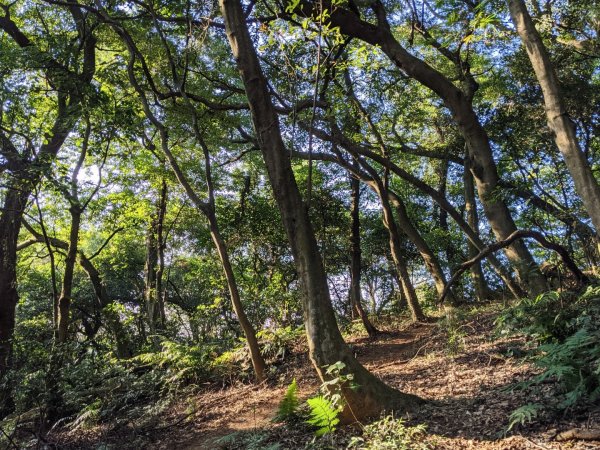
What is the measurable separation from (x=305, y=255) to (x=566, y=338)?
266 cm

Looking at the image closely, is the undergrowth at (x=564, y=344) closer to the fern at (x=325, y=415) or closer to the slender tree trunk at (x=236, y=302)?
the fern at (x=325, y=415)

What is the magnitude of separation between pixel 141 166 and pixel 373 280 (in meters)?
11.8

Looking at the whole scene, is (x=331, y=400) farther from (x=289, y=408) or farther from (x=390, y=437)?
(x=289, y=408)

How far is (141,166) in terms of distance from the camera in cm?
1274

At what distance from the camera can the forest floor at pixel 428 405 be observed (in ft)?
12.0

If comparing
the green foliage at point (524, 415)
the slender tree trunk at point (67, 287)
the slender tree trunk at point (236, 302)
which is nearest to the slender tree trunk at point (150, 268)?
the slender tree trunk at point (67, 287)

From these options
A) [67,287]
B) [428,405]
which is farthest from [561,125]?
[67,287]

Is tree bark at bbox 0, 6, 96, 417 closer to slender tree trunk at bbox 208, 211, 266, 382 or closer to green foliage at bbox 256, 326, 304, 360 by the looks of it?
slender tree trunk at bbox 208, 211, 266, 382

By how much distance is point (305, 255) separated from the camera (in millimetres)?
4582

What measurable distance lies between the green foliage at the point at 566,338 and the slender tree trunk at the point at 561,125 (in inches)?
37.8

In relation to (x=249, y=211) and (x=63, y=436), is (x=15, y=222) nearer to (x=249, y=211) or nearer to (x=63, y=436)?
(x=63, y=436)

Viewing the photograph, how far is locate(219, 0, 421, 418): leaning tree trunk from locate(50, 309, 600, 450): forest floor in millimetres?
351

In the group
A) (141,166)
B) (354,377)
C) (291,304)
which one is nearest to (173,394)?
(291,304)

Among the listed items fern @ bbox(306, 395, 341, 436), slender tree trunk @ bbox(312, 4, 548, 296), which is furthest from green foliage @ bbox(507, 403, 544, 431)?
slender tree trunk @ bbox(312, 4, 548, 296)
